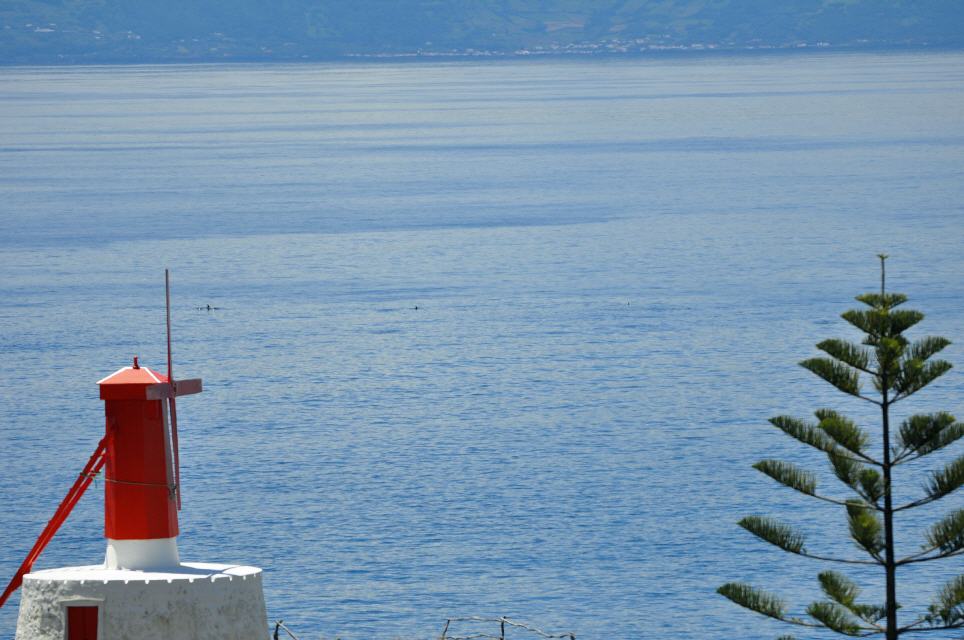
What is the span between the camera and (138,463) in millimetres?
12859

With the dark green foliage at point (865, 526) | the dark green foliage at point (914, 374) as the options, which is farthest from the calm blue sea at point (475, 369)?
the dark green foliage at point (914, 374)

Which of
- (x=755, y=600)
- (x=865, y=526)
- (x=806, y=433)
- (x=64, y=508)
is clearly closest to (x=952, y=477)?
(x=865, y=526)

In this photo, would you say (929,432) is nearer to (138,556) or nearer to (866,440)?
(866,440)

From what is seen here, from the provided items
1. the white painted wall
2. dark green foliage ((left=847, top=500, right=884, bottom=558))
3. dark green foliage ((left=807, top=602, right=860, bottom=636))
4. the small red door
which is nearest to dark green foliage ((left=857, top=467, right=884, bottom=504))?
dark green foliage ((left=847, top=500, right=884, bottom=558))

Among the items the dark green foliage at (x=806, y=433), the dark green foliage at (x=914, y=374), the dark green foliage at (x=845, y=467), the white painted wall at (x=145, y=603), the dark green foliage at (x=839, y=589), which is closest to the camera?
the white painted wall at (x=145, y=603)

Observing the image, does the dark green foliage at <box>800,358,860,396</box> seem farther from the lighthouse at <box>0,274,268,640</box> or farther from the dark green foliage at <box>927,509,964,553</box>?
the lighthouse at <box>0,274,268,640</box>

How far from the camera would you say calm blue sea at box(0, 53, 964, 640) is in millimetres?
35312

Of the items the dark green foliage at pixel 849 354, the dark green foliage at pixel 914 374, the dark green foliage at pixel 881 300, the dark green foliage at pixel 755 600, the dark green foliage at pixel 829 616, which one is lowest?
the dark green foliage at pixel 829 616

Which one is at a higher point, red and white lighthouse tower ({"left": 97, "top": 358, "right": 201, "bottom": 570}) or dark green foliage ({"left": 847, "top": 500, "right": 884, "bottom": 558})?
red and white lighthouse tower ({"left": 97, "top": 358, "right": 201, "bottom": 570})

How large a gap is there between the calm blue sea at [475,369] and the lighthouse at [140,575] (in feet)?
59.8

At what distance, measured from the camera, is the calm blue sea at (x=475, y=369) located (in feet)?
116

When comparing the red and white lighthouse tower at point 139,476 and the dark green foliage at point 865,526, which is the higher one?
the red and white lighthouse tower at point 139,476

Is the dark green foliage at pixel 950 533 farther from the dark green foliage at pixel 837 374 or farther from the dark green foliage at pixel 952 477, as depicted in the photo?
the dark green foliage at pixel 837 374

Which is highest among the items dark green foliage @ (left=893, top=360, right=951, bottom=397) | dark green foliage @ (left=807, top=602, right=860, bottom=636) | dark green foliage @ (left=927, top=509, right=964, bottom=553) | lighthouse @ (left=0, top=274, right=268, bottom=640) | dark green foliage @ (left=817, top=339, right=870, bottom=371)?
dark green foliage @ (left=817, top=339, right=870, bottom=371)
